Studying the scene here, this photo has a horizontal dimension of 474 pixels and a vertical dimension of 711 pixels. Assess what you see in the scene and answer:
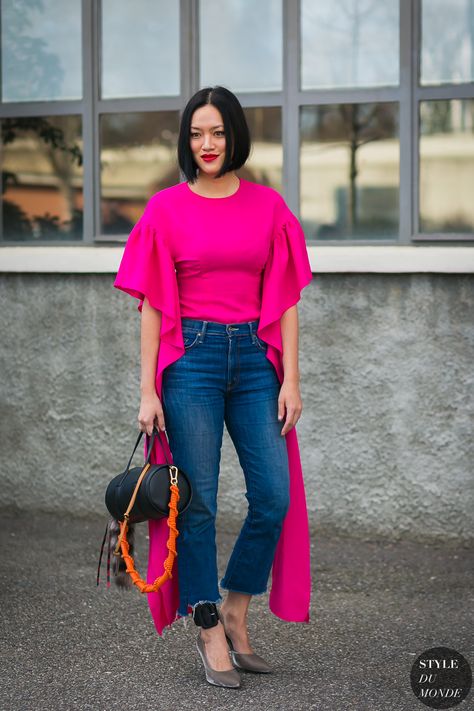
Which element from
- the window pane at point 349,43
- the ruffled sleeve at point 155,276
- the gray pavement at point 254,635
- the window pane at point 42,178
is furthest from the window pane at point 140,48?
the ruffled sleeve at point 155,276

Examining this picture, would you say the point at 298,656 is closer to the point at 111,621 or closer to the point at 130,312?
the point at 111,621

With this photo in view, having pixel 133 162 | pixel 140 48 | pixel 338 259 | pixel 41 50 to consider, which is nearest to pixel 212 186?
pixel 338 259

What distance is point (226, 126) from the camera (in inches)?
150

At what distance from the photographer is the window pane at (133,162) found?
626 centimetres

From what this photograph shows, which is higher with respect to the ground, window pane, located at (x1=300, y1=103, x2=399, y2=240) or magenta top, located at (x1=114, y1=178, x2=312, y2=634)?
window pane, located at (x1=300, y1=103, x2=399, y2=240)

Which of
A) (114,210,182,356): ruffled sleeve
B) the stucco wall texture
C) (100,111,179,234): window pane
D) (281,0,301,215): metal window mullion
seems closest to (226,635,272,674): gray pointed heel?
(114,210,182,356): ruffled sleeve

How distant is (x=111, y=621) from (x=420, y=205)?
2.65m

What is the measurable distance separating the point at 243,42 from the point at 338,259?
4.23 ft

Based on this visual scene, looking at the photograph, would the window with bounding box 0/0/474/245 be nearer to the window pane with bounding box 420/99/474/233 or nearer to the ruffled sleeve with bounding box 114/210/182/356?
the window pane with bounding box 420/99/474/233

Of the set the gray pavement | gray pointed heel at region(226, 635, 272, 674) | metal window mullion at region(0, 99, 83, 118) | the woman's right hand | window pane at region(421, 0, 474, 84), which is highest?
window pane at region(421, 0, 474, 84)

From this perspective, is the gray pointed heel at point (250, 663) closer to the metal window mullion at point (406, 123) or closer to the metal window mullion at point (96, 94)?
the metal window mullion at point (406, 123)

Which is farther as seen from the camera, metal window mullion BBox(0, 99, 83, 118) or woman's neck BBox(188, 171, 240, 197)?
metal window mullion BBox(0, 99, 83, 118)

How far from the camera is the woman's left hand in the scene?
3.87 metres

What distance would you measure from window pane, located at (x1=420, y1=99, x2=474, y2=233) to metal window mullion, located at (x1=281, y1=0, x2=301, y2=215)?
0.64m
